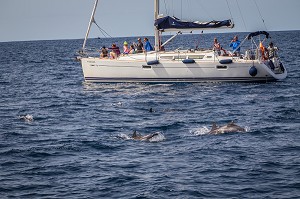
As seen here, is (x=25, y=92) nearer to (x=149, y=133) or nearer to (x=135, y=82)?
(x=135, y=82)

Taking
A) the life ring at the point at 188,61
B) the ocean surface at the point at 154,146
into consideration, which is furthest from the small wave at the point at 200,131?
the life ring at the point at 188,61

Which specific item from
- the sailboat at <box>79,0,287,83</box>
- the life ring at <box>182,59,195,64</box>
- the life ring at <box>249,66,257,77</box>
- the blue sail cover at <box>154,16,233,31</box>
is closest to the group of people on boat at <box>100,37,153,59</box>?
the sailboat at <box>79,0,287,83</box>

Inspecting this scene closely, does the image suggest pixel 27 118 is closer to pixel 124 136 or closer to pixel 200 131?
pixel 124 136

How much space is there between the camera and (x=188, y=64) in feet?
106

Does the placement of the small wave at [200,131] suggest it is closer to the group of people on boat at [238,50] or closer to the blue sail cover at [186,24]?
the group of people on boat at [238,50]

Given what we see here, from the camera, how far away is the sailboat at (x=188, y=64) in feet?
105

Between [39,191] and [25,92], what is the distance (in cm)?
2238

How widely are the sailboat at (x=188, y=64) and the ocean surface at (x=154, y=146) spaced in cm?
168

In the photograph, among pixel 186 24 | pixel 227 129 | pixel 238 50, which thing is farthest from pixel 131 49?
pixel 227 129

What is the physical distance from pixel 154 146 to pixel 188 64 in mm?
15104

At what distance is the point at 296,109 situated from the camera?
2406 centimetres

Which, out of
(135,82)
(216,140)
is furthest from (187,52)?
(216,140)

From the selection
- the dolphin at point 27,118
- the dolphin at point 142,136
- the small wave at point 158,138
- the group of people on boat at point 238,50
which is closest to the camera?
the small wave at point 158,138

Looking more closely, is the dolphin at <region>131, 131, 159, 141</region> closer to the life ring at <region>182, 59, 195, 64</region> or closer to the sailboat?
the life ring at <region>182, 59, 195, 64</region>
